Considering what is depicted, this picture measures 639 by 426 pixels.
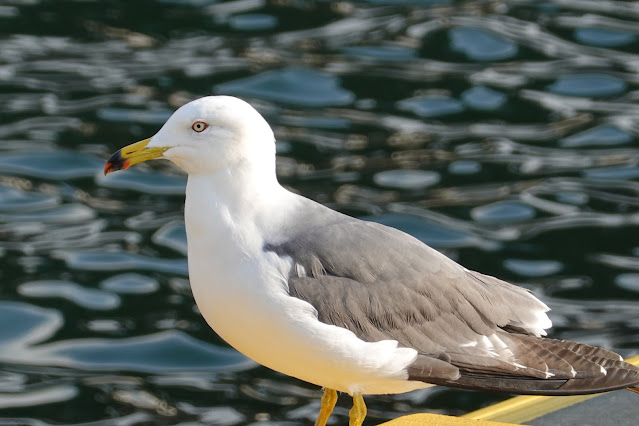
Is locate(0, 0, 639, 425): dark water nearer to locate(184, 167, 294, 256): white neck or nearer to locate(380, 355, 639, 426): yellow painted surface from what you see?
locate(380, 355, 639, 426): yellow painted surface

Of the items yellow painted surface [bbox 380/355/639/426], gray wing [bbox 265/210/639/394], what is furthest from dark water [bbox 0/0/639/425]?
gray wing [bbox 265/210/639/394]

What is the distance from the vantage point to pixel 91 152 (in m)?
8.76

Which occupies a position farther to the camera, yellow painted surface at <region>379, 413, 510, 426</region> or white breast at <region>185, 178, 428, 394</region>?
yellow painted surface at <region>379, 413, 510, 426</region>

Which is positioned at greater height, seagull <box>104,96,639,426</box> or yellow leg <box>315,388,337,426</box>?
seagull <box>104,96,639,426</box>

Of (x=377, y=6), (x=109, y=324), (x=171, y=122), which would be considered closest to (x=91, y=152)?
(x=109, y=324)

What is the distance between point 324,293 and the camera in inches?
→ 162

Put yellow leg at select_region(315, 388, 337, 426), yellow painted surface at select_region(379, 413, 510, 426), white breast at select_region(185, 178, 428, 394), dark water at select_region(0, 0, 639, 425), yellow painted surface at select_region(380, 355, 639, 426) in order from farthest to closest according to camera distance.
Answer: dark water at select_region(0, 0, 639, 425), yellow painted surface at select_region(380, 355, 639, 426), yellow leg at select_region(315, 388, 337, 426), yellow painted surface at select_region(379, 413, 510, 426), white breast at select_region(185, 178, 428, 394)

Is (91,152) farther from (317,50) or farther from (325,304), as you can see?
(325,304)

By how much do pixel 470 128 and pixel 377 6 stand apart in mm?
2300

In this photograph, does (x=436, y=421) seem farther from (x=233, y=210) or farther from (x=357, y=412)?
(x=233, y=210)

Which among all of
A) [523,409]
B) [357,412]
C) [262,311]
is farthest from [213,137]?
[523,409]

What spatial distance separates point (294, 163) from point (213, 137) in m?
4.61

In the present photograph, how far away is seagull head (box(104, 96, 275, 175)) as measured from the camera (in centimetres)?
419

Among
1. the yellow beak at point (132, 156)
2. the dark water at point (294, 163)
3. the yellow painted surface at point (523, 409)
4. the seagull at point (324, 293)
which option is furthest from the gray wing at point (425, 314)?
the dark water at point (294, 163)
